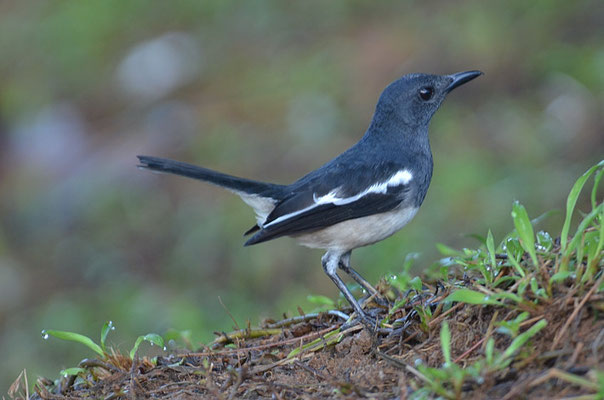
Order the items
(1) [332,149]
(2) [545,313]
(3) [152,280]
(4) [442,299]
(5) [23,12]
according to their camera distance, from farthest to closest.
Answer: (5) [23,12]
(1) [332,149]
(3) [152,280]
(4) [442,299]
(2) [545,313]

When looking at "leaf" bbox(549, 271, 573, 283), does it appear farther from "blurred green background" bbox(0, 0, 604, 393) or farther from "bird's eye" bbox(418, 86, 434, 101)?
"blurred green background" bbox(0, 0, 604, 393)

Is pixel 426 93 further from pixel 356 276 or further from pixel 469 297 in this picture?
→ pixel 469 297

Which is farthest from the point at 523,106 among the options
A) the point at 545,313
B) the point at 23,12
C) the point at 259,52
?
the point at 23,12

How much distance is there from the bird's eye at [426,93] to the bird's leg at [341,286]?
1345mm

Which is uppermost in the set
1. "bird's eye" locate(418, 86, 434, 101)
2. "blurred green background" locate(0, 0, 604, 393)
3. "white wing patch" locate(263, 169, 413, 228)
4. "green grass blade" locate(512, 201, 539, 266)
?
"blurred green background" locate(0, 0, 604, 393)

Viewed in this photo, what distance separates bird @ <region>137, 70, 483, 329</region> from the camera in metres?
4.62

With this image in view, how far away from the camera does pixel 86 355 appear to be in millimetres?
6828

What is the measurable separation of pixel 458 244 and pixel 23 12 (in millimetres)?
9821

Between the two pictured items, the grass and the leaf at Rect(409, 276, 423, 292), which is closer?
the grass

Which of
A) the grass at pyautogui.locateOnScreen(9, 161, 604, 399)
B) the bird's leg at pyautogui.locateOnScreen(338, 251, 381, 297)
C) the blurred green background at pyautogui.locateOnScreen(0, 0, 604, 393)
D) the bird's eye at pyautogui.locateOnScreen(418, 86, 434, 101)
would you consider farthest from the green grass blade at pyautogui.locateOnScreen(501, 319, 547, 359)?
the blurred green background at pyautogui.locateOnScreen(0, 0, 604, 393)

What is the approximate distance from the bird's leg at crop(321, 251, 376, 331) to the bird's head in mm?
1095

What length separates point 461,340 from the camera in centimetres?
293

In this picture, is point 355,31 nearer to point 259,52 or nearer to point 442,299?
point 259,52

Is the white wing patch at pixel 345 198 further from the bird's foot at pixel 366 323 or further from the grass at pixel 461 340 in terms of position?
the bird's foot at pixel 366 323
